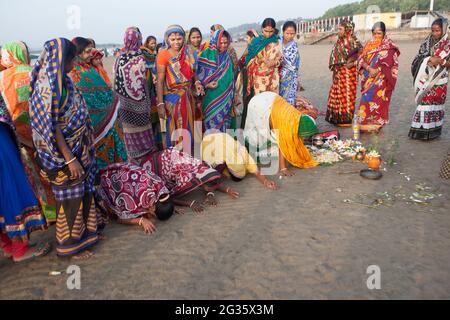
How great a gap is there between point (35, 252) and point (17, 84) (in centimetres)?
164

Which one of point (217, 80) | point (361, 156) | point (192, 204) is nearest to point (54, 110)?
point (192, 204)

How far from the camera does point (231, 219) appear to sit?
12.4ft

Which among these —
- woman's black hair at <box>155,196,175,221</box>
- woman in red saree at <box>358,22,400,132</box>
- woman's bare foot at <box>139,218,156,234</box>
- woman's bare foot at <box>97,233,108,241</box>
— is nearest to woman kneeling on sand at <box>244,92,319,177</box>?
woman's black hair at <box>155,196,175,221</box>

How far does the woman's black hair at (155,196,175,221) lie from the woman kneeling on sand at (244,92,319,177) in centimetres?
181

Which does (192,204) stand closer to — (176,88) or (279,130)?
(279,130)

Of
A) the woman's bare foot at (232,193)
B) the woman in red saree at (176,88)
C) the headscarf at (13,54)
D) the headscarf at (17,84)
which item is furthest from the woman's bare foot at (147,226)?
the headscarf at (13,54)

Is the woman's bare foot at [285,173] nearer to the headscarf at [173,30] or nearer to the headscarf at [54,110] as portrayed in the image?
the headscarf at [173,30]

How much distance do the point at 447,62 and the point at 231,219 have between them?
4.56m

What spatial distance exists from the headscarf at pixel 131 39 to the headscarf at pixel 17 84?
1602 mm

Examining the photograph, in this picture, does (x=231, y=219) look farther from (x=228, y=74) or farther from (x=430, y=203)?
(x=228, y=74)

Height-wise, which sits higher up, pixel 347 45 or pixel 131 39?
pixel 131 39

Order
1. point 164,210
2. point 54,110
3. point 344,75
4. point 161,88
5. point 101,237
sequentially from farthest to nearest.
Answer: point 344,75
point 161,88
point 164,210
point 101,237
point 54,110

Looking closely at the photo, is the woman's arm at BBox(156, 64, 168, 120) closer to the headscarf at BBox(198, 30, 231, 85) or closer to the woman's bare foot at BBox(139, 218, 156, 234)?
the headscarf at BBox(198, 30, 231, 85)

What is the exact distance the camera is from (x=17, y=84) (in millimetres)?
3129
